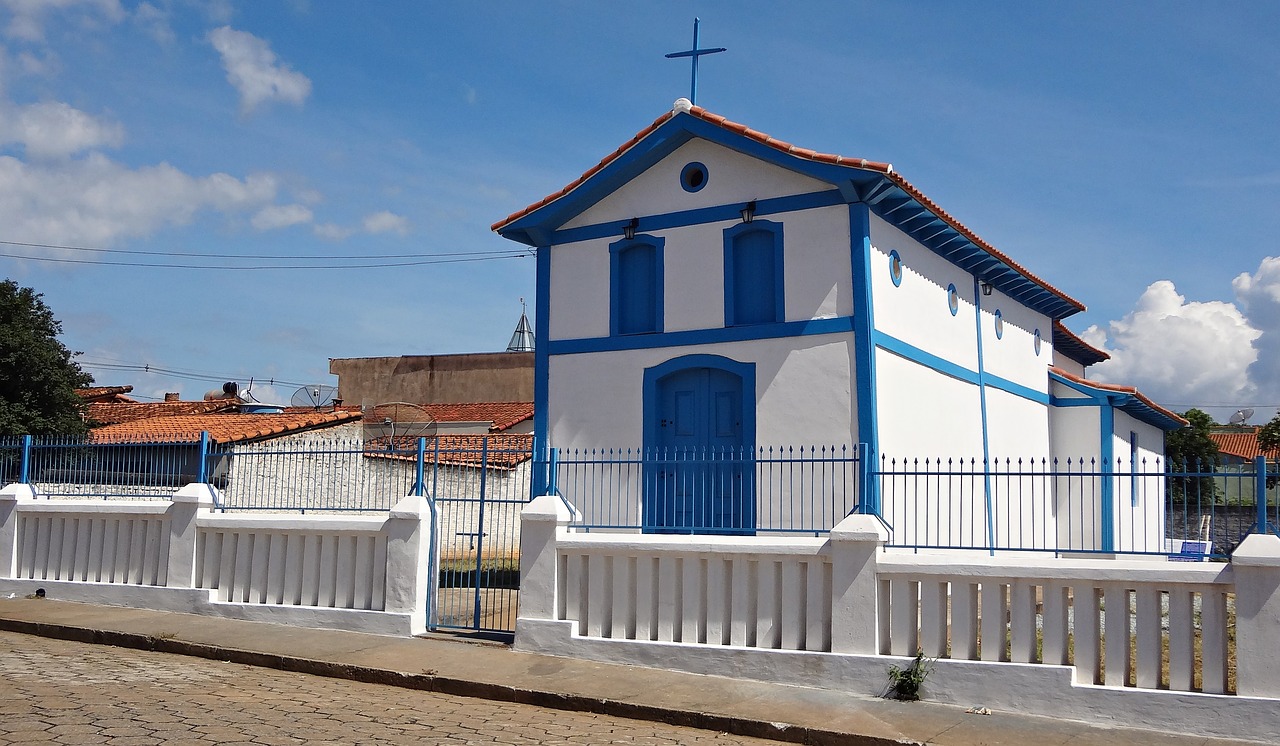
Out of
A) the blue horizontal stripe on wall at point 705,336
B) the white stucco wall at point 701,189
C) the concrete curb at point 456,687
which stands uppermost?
the white stucco wall at point 701,189

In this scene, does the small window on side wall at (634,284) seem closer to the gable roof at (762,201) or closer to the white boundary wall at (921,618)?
the gable roof at (762,201)

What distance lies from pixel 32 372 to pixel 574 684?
14215mm

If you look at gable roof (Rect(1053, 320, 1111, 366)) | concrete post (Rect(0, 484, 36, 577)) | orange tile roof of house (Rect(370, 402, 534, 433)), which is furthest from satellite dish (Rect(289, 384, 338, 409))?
gable roof (Rect(1053, 320, 1111, 366))

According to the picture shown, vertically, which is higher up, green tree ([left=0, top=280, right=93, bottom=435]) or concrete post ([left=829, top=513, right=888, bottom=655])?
green tree ([left=0, top=280, right=93, bottom=435])

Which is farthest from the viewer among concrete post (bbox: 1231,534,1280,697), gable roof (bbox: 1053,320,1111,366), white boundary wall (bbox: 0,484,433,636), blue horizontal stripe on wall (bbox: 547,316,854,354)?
gable roof (bbox: 1053,320,1111,366)

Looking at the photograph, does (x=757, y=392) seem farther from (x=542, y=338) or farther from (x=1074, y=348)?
(x=1074, y=348)

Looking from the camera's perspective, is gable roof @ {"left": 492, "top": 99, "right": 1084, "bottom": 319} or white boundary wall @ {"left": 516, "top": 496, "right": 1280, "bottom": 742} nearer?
white boundary wall @ {"left": 516, "top": 496, "right": 1280, "bottom": 742}

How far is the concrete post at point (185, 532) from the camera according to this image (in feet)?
40.9

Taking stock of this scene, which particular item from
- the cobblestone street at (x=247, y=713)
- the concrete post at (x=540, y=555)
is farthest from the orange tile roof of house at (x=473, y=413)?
the cobblestone street at (x=247, y=713)

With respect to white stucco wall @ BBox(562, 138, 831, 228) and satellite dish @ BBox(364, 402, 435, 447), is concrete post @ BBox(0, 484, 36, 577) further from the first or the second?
satellite dish @ BBox(364, 402, 435, 447)

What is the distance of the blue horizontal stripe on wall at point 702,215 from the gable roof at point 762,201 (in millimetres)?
45

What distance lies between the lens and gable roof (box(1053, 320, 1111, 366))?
71.6ft

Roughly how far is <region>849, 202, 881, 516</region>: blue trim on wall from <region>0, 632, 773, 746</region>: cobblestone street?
5481mm

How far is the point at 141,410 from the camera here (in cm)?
2605
